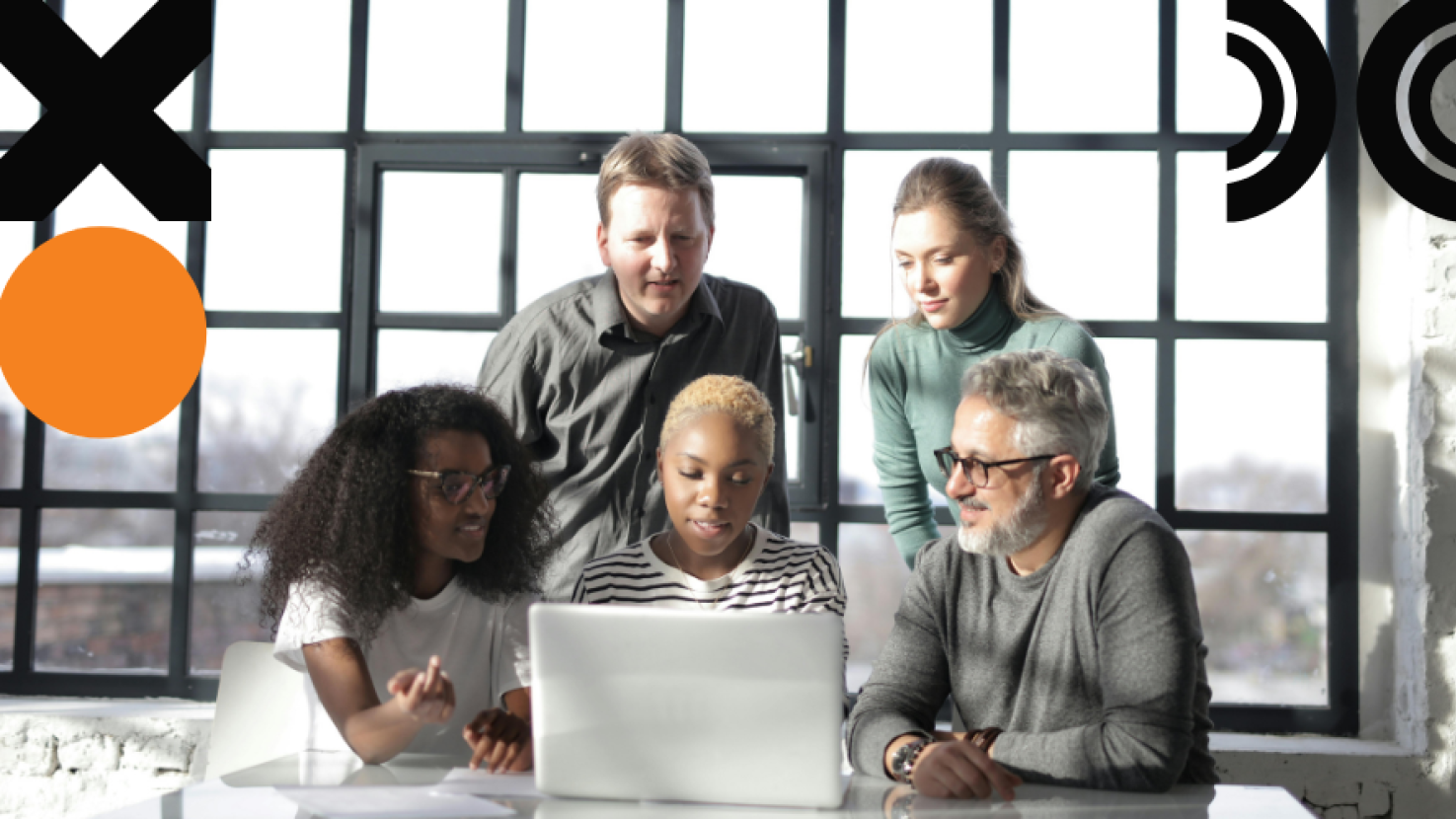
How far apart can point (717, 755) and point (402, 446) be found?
31.2 inches

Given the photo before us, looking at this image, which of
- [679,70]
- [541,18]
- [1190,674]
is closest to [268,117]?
[541,18]

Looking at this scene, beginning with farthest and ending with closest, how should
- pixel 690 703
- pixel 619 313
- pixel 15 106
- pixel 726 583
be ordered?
pixel 15 106 < pixel 619 313 < pixel 726 583 < pixel 690 703

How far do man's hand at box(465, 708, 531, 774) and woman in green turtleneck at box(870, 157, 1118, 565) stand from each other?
98cm

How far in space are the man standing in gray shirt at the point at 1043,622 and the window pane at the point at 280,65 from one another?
6.91 feet

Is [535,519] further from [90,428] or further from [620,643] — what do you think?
[90,428]

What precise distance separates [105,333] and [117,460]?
0.34 metres

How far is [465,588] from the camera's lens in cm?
178

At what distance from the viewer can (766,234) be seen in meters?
2.90

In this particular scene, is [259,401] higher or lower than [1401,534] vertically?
higher

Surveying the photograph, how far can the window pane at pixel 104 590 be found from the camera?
9.86ft

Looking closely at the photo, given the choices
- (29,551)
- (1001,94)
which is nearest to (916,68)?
(1001,94)

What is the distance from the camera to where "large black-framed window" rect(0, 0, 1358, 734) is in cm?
279

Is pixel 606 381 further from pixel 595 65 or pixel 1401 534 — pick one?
pixel 1401 534

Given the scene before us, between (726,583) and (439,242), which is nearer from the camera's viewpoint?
(726,583)
